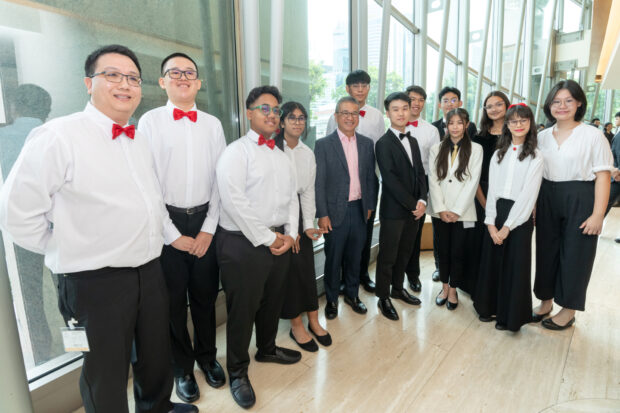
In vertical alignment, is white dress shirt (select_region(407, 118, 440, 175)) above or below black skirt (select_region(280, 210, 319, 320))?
above

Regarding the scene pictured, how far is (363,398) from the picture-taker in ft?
7.66

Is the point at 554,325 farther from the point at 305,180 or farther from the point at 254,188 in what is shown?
the point at 254,188

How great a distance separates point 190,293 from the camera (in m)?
2.33

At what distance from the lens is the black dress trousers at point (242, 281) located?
221 centimetres

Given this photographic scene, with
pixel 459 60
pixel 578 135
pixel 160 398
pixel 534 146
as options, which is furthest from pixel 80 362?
pixel 459 60

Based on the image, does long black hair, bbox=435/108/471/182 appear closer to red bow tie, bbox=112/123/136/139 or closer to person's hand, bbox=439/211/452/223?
person's hand, bbox=439/211/452/223

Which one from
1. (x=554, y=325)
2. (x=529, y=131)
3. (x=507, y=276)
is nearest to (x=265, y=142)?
(x=529, y=131)

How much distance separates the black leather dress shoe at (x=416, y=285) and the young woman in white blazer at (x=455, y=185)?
0.53 meters

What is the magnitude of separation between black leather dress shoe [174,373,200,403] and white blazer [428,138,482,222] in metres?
2.32

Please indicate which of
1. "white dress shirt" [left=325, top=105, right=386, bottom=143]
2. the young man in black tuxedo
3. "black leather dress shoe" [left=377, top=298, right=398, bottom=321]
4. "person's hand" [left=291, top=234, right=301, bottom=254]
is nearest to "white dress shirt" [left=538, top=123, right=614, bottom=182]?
the young man in black tuxedo

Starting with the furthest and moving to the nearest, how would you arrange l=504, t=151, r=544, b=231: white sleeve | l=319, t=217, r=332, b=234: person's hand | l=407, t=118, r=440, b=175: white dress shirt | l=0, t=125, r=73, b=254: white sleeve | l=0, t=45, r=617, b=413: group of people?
l=407, t=118, r=440, b=175: white dress shirt → l=319, t=217, r=332, b=234: person's hand → l=504, t=151, r=544, b=231: white sleeve → l=0, t=45, r=617, b=413: group of people → l=0, t=125, r=73, b=254: white sleeve

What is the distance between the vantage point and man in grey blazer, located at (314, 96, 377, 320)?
9.88 feet

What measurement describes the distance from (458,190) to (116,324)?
273 centimetres

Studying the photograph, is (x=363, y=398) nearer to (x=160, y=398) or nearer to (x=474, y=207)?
(x=160, y=398)
